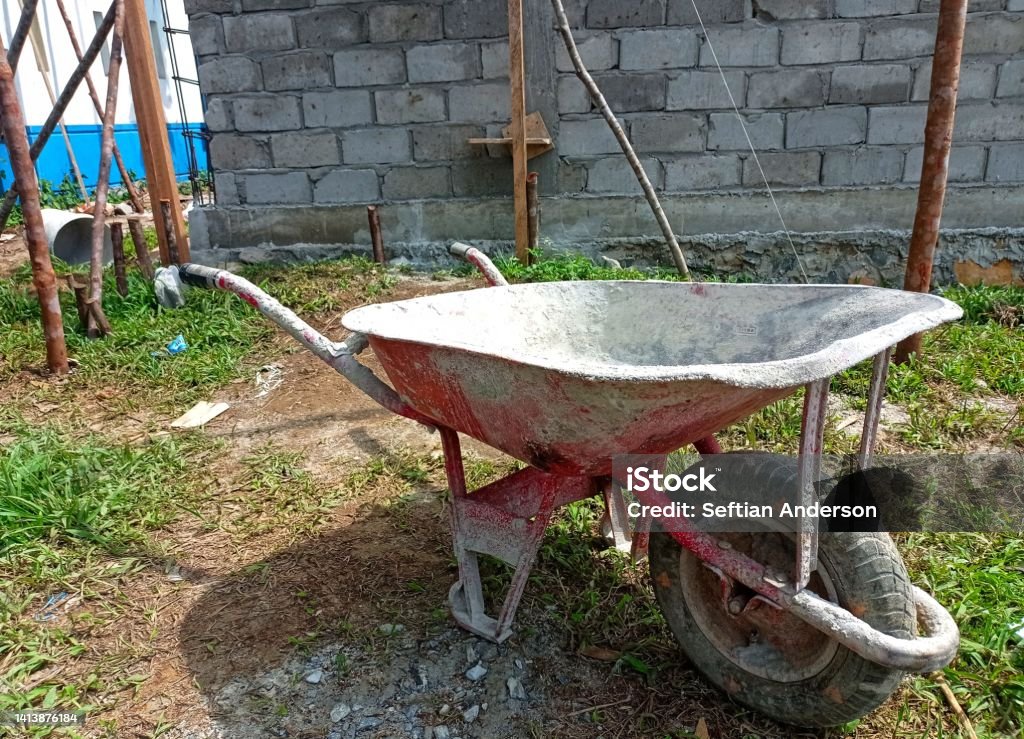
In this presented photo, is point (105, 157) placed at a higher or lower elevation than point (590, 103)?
lower

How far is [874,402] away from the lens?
1.58 m

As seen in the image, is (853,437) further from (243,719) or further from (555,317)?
(243,719)

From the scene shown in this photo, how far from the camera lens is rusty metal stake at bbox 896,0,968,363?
3.06 meters

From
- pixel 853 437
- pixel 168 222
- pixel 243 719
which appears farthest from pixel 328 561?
pixel 168 222

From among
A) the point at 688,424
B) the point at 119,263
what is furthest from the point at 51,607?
the point at 119,263

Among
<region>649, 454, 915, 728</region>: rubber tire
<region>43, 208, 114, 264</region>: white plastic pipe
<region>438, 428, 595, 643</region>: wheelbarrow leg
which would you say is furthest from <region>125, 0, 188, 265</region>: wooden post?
<region>649, 454, 915, 728</region>: rubber tire

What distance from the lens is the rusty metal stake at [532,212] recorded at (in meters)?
4.81

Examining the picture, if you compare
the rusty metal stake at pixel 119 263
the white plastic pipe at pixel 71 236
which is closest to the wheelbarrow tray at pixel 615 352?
the rusty metal stake at pixel 119 263

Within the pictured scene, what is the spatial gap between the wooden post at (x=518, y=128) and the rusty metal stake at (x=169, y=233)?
2.54 m

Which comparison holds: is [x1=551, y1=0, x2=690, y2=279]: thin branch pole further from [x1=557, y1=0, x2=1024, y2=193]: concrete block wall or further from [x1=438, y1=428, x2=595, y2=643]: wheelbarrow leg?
[x1=438, y1=428, x2=595, y2=643]: wheelbarrow leg

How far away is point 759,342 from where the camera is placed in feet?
6.59

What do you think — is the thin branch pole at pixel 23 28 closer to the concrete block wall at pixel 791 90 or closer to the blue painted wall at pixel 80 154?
the concrete block wall at pixel 791 90

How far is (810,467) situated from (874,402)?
0.28 metres

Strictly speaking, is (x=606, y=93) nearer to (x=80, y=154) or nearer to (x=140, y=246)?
(x=140, y=246)
